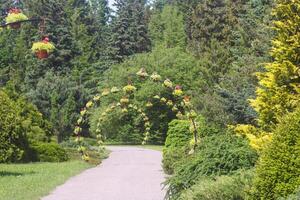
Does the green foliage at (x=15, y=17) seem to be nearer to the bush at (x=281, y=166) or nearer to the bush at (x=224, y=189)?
the bush at (x=281, y=166)

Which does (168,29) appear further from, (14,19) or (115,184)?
(14,19)

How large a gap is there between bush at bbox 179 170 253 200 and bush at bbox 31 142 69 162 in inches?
815

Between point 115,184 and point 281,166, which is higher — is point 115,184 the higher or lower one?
the lower one

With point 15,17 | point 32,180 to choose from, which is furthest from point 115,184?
point 15,17

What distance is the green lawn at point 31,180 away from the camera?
15.0 metres

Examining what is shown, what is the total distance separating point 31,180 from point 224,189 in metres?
10.8

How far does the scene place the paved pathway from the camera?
1503cm

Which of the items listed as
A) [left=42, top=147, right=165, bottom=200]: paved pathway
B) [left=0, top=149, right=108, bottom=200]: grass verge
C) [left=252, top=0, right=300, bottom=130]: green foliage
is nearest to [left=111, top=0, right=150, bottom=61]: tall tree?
[left=0, top=149, right=108, bottom=200]: grass verge

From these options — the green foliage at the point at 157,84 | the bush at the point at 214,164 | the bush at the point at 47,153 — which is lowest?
the bush at the point at 47,153

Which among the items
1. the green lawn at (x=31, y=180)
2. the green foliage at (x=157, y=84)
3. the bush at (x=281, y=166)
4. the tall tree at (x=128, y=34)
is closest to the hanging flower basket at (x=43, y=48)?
the bush at (x=281, y=166)

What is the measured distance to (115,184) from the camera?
18047mm

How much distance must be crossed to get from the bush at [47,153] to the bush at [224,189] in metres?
20.7

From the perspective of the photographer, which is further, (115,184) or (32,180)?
(32,180)

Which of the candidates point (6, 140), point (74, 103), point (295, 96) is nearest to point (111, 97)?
point (74, 103)
